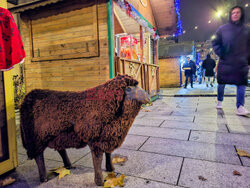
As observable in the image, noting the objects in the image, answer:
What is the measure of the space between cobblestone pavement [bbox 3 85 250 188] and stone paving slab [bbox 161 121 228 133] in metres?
0.02

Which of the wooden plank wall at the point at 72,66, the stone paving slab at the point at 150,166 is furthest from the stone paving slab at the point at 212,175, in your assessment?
the wooden plank wall at the point at 72,66

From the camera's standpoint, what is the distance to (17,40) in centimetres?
188

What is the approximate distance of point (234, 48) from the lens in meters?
3.95

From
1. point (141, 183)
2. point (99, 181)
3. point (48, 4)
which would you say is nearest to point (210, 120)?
point (141, 183)

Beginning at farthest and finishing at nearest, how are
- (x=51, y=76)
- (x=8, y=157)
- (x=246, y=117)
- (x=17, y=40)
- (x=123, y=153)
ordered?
(x=51, y=76), (x=246, y=117), (x=123, y=153), (x=8, y=157), (x=17, y=40)

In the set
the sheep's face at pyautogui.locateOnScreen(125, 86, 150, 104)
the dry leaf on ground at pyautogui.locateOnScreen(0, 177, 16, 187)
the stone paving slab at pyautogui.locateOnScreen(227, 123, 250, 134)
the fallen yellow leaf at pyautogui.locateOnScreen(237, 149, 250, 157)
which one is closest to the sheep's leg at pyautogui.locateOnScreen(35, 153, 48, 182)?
the dry leaf on ground at pyautogui.locateOnScreen(0, 177, 16, 187)

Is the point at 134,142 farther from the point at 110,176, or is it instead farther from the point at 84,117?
the point at 84,117

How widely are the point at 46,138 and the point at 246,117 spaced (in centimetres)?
469

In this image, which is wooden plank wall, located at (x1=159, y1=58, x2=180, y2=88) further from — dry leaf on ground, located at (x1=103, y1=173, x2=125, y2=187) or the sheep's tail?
the sheep's tail

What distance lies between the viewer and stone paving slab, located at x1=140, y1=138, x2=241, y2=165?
230 cm

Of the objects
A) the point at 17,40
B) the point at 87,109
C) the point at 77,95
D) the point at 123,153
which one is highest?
the point at 17,40

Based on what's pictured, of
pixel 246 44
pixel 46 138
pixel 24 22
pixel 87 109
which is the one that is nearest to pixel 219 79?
pixel 246 44

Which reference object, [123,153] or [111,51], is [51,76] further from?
[123,153]

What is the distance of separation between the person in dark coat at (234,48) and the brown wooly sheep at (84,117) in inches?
130
